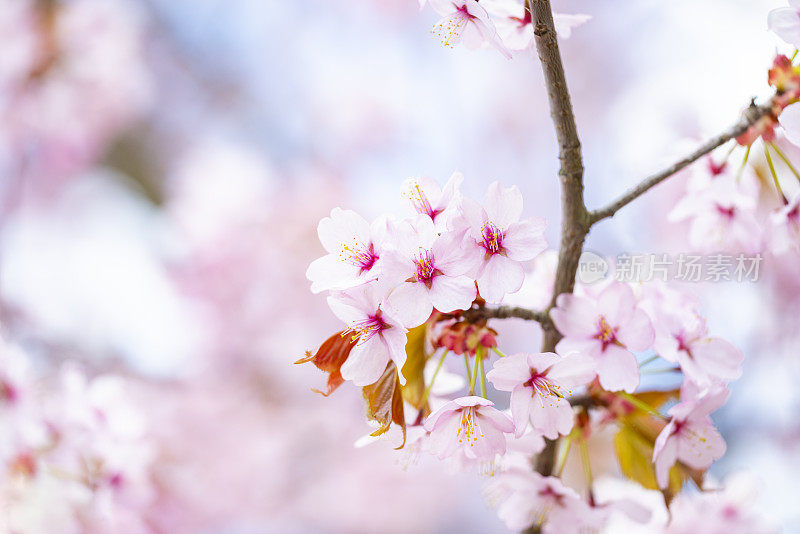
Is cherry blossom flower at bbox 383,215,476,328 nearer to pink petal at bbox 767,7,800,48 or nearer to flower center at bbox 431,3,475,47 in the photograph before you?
flower center at bbox 431,3,475,47

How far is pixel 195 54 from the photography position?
200 centimetres

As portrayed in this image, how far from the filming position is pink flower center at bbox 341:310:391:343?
0.44 m

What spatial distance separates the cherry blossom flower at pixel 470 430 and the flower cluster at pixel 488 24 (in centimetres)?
24

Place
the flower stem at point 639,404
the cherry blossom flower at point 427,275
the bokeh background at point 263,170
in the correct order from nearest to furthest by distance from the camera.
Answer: the cherry blossom flower at point 427,275 → the flower stem at point 639,404 → the bokeh background at point 263,170

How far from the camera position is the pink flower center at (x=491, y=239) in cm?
44

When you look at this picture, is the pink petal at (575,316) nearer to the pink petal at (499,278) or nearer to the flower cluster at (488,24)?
the pink petal at (499,278)

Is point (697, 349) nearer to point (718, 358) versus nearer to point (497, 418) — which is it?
point (718, 358)

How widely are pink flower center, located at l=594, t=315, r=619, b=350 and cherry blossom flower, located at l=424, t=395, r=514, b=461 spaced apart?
96mm

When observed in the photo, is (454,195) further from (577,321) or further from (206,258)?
(206,258)

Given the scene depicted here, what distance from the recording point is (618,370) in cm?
48

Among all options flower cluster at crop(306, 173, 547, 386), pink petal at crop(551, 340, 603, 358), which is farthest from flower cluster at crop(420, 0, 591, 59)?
pink petal at crop(551, 340, 603, 358)

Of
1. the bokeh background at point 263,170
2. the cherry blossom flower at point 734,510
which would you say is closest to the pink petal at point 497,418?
the cherry blossom flower at point 734,510

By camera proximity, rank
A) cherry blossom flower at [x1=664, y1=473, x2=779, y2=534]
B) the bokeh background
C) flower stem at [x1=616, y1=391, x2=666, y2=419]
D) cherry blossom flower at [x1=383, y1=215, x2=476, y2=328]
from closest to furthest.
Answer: cherry blossom flower at [x1=383, y1=215, x2=476, y2=328]
flower stem at [x1=616, y1=391, x2=666, y2=419]
cherry blossom flower at [x1=664, y1=473, x2=779, y2=534]
the bokeh background

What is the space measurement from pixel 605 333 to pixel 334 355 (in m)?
0.20
